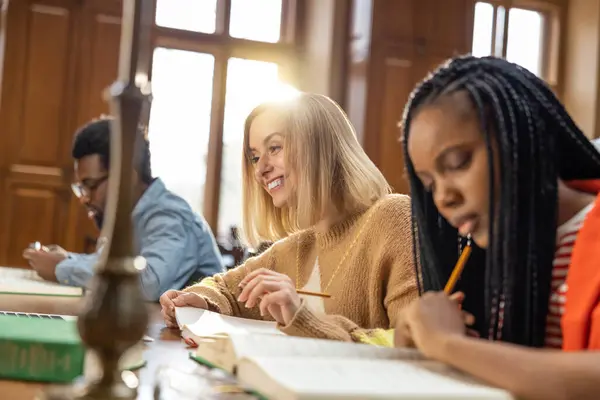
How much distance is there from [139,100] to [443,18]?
477 centimetres

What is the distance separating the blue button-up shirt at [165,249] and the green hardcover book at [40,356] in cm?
146

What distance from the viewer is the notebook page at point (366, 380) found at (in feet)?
2.11

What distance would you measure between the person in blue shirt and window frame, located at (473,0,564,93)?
142 inches

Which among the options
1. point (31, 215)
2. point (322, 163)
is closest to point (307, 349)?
point (322, 163)

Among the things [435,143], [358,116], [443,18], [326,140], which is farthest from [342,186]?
[443,18]

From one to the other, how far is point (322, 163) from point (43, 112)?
3.26 metres

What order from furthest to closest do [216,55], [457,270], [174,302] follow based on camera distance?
1. [216,55]
2. [174,302]
3. [457,270]

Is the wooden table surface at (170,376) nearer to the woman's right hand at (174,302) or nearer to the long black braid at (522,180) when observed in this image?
the woman's right hand at (174,302)

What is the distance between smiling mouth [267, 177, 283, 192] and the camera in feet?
6.46

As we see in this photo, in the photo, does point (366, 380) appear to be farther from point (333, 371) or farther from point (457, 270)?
point (457, 270)

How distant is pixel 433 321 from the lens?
0.91m

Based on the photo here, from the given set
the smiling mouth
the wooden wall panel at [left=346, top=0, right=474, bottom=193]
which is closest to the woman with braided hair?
the smiling mouth

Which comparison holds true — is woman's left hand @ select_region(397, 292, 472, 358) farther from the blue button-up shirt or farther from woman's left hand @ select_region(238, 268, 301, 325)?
the blue button-up shirt

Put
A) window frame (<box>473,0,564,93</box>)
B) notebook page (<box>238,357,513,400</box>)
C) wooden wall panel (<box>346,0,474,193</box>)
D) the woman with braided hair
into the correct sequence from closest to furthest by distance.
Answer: notebook page (<box>238,357,513,400</box>) < the woman with braided hair < wooden wall panel (<box>346,0,474,193</box>) < window frame (<box>473,0,564,93</box>)
